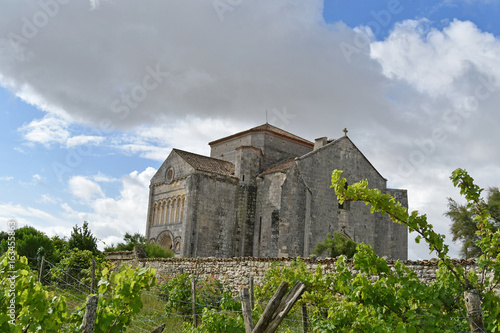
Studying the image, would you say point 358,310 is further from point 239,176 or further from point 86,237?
point 239,176

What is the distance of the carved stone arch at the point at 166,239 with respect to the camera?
24.6 meters

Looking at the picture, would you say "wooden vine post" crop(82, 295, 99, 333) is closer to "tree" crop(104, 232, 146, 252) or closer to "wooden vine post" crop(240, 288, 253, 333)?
"wooden vine post" crop(240, 288, 253, 333)

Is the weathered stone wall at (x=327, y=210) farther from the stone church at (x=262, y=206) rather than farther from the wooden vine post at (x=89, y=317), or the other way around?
the wooden vine post at (x=89, y=317)

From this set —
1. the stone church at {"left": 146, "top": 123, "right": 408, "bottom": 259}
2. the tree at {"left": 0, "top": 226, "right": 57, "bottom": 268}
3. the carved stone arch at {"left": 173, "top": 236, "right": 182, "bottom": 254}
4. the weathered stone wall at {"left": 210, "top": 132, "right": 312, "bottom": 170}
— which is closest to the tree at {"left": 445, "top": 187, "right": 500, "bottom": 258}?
the stone church at {"left": 146, "top": 123, "right": 408, "bottom": 259}

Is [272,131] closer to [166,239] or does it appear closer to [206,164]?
[206,164]

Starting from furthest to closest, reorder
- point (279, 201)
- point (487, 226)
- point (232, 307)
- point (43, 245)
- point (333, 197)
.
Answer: point (333, 197) → point (279, 201) → point (43, 245) → point (232, 307) → point (487, 226)

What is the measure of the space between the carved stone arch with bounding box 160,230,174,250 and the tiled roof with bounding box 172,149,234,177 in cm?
411

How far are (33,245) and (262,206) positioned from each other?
37.0 feet

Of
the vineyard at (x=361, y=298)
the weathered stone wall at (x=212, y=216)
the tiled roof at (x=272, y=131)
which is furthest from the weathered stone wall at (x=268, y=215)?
the vineyard at (x=361, y=298)

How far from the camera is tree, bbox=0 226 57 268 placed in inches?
739

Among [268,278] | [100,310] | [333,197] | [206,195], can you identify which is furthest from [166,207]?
[100,310]

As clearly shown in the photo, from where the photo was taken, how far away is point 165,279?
16094 millimetres

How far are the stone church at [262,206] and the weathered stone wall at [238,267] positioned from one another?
20.8 ft

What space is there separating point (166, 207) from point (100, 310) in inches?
835
